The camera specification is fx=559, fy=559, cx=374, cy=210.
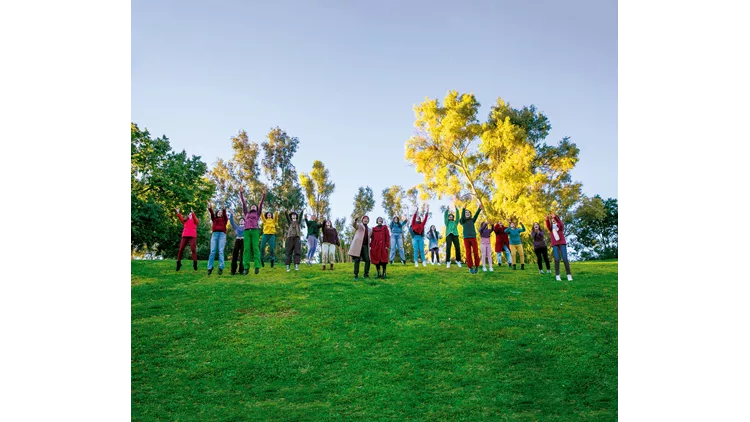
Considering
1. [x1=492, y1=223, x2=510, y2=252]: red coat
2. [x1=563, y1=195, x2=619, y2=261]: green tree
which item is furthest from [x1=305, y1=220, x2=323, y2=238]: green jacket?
[x1=563, y1=195, x2=619, y2=261]: green tree

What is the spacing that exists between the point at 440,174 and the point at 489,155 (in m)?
3.04

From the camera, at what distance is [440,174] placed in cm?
3306

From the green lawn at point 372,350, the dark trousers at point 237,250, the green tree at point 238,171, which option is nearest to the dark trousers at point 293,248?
the dark trousers at point 237,250

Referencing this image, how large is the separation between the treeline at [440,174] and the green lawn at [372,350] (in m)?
12.4

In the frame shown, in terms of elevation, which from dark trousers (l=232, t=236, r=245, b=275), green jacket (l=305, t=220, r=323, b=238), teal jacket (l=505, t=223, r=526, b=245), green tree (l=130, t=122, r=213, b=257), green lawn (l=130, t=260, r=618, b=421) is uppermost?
green tree (l=130, t=122, r=213, b=257)

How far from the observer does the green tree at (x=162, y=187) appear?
27.0 meters

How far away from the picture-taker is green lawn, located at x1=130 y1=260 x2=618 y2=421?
891 centimetres

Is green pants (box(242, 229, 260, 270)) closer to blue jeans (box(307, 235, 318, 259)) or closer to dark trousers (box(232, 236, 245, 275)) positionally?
dark trousers (box(232, 236, 245, 275))

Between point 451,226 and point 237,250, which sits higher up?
point 451,226

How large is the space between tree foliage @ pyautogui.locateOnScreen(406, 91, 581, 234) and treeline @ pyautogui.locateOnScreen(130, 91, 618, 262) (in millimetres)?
59

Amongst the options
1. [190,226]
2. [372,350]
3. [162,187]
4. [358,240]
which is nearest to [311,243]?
[358,240]

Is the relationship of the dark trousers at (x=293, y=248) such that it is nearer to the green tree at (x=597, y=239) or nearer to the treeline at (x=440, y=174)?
the treeline at (x=440, y=174)

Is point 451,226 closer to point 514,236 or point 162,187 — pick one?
point 514,236
